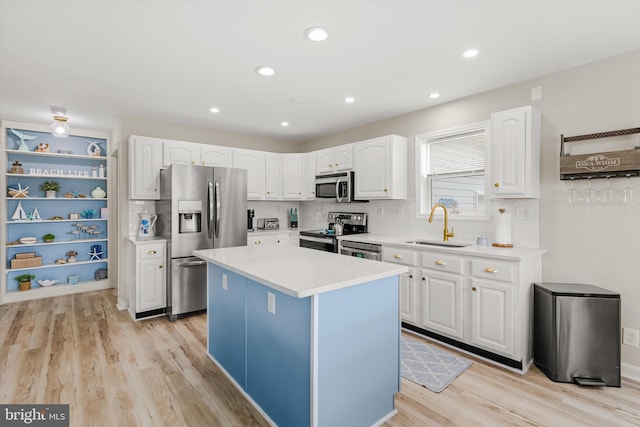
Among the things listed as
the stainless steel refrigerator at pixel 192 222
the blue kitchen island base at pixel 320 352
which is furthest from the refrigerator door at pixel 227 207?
the blue kitchen island base at pixel 320 352

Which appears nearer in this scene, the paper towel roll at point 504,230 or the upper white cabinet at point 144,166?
the paper towel roll at point 504,230

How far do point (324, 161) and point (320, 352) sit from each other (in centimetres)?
361

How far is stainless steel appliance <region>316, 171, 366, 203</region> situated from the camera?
446cm

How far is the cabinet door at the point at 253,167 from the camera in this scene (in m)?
4.87

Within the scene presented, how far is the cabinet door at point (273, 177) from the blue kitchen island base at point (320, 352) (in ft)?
9.80

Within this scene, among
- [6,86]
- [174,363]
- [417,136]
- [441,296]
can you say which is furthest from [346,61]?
[6,86]

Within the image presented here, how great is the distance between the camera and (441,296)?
121 inches

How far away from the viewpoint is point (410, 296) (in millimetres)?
3355

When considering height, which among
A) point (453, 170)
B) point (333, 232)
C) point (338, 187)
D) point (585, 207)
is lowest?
point (333, 232)

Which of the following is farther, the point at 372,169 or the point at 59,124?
the point at 372,169

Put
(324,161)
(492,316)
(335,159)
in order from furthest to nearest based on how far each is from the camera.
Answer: (324,161), (335,159), (492,316)

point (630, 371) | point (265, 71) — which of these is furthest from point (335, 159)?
point (630, 371)

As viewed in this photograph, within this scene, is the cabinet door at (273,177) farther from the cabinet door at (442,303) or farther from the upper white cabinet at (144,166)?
the cabinet door at (442,303)

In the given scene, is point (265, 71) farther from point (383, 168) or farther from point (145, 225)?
point (145, 225)
